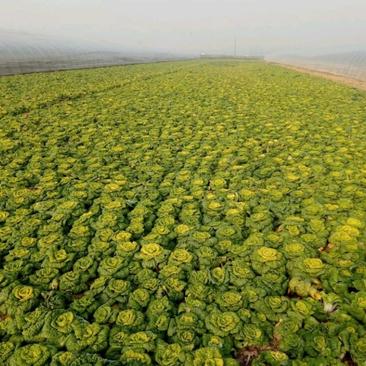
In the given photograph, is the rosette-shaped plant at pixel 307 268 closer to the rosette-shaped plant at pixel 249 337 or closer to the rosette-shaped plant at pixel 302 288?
the rosette-shaped plant at pixel 302 288

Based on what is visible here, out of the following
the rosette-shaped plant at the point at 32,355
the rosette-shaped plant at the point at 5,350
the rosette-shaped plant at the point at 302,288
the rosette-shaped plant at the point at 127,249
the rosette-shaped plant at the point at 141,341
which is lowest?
the rosette-shaped plant at the point at 302,288

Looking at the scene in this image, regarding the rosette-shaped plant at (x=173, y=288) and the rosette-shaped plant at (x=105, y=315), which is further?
the rosette-shaped plant at (x=173, y=288)

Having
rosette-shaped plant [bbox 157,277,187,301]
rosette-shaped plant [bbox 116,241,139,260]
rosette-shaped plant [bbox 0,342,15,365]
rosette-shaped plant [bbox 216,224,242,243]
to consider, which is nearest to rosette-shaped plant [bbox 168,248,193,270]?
rosette-shaped plant [bbox 157,277,187,301]

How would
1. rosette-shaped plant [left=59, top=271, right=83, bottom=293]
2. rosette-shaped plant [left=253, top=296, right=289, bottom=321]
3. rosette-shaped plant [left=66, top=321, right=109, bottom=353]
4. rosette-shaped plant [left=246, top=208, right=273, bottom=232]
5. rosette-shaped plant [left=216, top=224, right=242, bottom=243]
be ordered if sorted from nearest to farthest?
rosette-shaped plant [left=66, top=321, right=109, bottom=353] → rosette-shaped plant [left=253, top=296, right=289, bottom=321] → rosette-shaped plant [left=59, top=271, right=83, bottom=293] → rosette-shaped plant [left=216, top=224, right=242, bottom=243] → rosette-shaped plant [left=246, top=208, right=273, bottom=232]

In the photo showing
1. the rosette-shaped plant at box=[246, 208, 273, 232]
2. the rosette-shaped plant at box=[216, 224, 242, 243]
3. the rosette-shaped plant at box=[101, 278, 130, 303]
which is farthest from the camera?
the rosette-shaped plant at box=[246, 208, 273, 232]

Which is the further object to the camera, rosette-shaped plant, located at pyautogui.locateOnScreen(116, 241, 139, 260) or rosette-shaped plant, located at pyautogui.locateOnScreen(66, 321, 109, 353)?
rosette-shaped plant, located at pyautogui.locateOnScreen(116, 241, 139, 260)

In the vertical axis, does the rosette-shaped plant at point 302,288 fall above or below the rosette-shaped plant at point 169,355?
below

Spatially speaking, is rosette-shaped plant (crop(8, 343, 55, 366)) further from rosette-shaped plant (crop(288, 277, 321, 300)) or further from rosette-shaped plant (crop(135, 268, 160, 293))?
rosette-shaped plant (crop(288, 277, 321, 300))

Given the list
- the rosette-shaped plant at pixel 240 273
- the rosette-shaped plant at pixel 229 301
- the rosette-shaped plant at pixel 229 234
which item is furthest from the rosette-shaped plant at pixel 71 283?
the rosette-shaped plant at pixel 229 234
